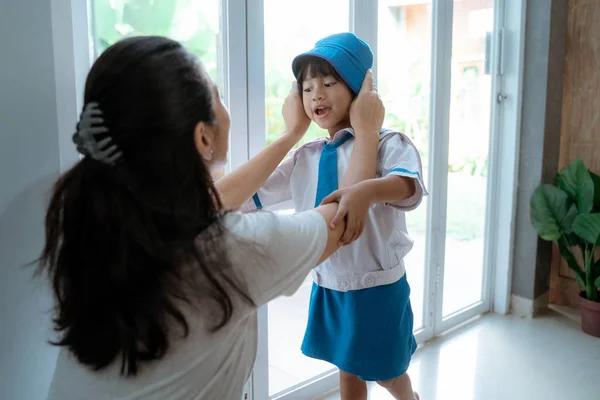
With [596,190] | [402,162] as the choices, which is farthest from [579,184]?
[402,162]

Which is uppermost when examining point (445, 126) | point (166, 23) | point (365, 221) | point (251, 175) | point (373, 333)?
point (166, 23)

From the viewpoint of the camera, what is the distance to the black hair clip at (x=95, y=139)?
26.1 inches

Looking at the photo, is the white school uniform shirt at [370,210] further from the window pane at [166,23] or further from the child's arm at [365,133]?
the window pane at [166,23]

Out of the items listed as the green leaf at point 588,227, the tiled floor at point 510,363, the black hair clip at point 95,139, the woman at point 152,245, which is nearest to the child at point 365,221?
the woman at point 152,245

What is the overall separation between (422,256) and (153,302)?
1894 millimetres

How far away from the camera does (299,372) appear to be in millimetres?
1911

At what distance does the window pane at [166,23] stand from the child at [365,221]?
1.07 ft

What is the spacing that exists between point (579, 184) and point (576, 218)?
0.18 meters

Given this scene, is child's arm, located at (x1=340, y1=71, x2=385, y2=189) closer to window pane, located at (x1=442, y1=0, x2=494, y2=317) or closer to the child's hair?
the child's hair

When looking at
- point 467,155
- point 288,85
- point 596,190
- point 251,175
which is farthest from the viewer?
point 467,155

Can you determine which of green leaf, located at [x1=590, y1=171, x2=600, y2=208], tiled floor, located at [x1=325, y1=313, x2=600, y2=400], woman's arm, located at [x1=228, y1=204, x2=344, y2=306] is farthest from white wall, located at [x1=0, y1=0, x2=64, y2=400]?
green leaf, located at [x1=590, y1=171, x2=600, y2=208]

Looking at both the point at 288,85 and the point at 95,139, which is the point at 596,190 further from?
the point at 95,139

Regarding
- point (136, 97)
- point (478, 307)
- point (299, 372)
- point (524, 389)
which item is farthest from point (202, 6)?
point (478, 307)

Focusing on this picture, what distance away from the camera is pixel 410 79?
2.19 m
